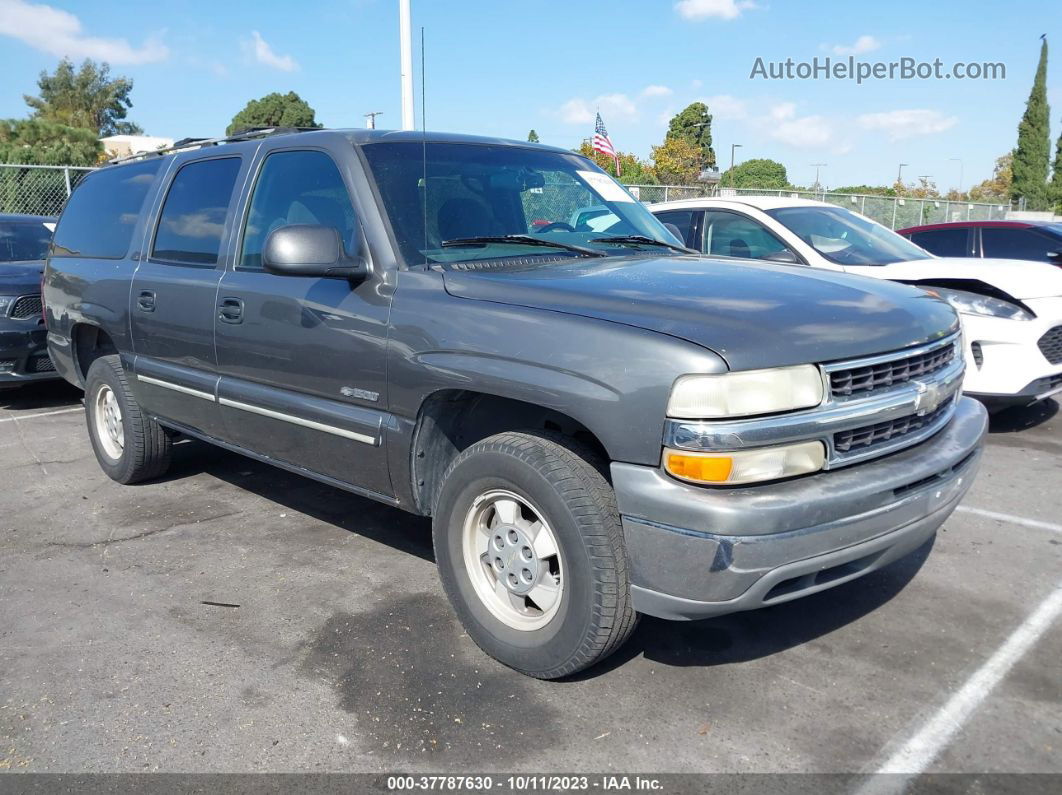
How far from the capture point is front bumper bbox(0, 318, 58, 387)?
7172mm

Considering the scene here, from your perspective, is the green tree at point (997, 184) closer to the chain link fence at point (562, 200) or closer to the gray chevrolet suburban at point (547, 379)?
the chain link fence at point (562, 200)

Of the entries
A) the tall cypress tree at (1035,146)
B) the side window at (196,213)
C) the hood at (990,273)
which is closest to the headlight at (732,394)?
the side window at (196,213)

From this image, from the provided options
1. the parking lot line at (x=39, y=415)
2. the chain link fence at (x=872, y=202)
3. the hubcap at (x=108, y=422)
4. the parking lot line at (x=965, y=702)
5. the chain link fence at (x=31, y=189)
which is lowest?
the parking lot line at (x=965, y=702)

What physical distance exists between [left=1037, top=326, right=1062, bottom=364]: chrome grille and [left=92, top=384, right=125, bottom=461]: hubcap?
6163mm

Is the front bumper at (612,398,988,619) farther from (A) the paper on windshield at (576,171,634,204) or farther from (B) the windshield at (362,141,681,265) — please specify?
(A) the paper on windshield at (576,171,634,204)

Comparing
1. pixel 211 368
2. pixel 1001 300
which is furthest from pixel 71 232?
pixel 1001 300

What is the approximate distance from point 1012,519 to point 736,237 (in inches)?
129

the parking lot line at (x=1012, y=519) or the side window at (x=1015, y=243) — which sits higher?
the side window at (x=1015, y=243)

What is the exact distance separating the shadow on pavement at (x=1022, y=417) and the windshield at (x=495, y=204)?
3.99 m

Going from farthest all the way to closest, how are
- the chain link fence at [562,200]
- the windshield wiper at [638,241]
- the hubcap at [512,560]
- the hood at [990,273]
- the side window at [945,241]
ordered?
the side window at [945,241], the hood at [990,273], the chain link fence at [562,200], the windshield wiper at [638,241], the hubcap at [512,560]

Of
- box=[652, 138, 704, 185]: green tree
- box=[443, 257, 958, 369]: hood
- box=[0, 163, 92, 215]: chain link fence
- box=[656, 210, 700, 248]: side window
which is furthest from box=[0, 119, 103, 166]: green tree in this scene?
box=[443, 257, 958, 369]: hood

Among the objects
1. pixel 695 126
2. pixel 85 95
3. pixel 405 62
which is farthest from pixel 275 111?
pixel 405 62

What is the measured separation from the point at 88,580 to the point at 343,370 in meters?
1.64

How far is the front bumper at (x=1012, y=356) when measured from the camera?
597 cm
